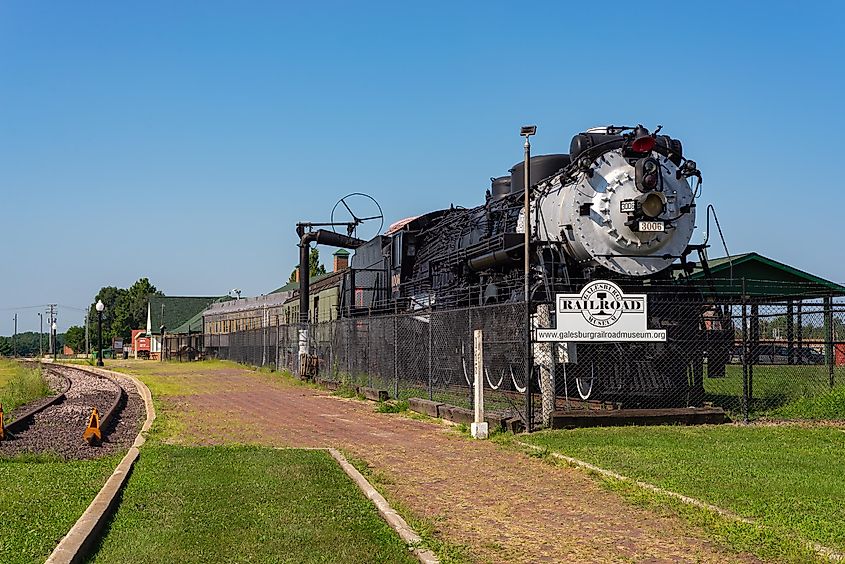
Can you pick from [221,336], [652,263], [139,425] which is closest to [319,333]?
[139,425]

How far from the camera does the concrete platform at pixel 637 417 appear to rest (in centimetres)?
1331

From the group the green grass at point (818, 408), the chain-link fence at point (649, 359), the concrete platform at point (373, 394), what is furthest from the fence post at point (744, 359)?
the concrete platform at point (373, 394)

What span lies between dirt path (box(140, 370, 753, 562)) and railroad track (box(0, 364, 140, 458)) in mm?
1198

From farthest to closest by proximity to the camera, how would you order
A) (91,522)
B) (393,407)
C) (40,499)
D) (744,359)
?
1. (393,407)
2. (744,359)
3. (40,499)
4. (91,522)

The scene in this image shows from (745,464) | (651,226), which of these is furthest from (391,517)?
(651,226)

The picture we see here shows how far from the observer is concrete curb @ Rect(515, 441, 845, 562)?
633 centimetres

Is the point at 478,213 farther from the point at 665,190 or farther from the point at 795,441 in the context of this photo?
the point at 795,441

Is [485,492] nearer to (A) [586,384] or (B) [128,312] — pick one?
(A) [586,384]

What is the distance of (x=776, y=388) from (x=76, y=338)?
418 feet

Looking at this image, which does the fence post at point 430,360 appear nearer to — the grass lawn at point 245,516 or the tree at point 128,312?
the grass lawn at point 245,516

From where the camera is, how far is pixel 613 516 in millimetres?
7863

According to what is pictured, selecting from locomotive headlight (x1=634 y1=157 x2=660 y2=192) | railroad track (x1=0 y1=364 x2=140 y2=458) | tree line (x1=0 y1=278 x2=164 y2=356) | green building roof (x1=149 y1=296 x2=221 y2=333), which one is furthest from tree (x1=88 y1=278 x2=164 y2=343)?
locomotive headlight (x1=634 y1=157 x2=660 y2=192)

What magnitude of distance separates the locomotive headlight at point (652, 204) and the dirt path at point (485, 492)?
4676 mm

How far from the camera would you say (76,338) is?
132375 mm
